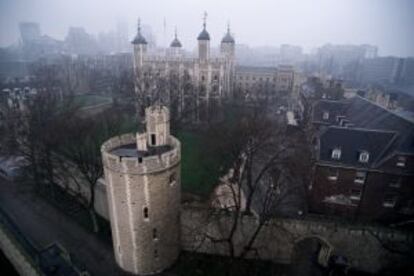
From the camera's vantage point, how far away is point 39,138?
76.9 feet

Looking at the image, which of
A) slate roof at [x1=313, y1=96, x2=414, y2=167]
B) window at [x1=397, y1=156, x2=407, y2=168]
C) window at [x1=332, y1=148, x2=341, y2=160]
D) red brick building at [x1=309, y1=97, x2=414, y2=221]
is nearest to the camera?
window at [x1=397, y1=156, x2=407, y2=168]

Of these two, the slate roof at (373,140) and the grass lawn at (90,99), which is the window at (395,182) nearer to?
the slate roof at (373,140)

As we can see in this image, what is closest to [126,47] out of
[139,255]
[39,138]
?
[39,138]

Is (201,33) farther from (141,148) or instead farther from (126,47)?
(126,47)

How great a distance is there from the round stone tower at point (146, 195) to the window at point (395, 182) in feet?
52.2

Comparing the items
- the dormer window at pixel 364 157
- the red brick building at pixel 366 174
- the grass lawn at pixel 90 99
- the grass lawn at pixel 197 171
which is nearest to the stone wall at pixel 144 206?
the grass lawn at pixel 197 171

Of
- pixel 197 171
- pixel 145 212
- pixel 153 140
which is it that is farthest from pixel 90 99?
pixel 145 212

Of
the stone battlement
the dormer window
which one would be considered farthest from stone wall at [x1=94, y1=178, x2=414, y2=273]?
the dormer window

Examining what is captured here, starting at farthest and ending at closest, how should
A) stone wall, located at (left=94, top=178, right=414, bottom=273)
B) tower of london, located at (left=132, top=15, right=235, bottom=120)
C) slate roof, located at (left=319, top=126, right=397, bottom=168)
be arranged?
tower of london, located at (left=132, top=15, right=235, bottom=120) → slate roof, located at (left=319, top=126, right=397, bottom=168) → stone wall, located at (left=94, top=178, right=414, bottom=273)

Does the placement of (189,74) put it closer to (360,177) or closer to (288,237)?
(360,177)

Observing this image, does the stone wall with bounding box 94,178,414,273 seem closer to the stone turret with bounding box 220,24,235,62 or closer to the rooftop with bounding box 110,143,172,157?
the rooftop with bounding box 110,143,172,157

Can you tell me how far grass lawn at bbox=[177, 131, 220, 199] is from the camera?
24.7m

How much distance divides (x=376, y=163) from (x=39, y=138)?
27.7m

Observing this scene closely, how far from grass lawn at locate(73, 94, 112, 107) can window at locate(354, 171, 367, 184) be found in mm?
48586
